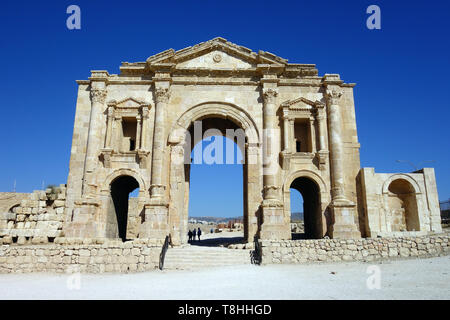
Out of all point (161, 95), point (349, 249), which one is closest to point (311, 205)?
point (349, 249)

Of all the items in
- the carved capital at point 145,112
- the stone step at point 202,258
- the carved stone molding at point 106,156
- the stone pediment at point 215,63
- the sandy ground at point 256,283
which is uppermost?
the stone pediment at point 215,63

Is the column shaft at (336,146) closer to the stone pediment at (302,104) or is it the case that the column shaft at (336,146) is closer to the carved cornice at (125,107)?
the stone pediment at (302,104)

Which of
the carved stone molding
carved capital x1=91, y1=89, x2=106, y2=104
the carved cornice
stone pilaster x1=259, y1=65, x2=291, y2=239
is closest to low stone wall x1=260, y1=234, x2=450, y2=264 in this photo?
stone pilaster x1=259, y1=65, x2=291, y2=239

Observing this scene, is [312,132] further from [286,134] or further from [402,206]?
[402,206]

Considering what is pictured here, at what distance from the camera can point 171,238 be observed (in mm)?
14523

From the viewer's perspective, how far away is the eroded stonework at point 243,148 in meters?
14.6

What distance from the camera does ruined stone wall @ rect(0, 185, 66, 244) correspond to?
14711 millimetres

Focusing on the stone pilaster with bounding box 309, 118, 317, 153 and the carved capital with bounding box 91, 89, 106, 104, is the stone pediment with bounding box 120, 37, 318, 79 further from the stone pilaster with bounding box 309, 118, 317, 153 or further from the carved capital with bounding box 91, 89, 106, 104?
the stone pilaster with bounding box 309, 118, 317, 153

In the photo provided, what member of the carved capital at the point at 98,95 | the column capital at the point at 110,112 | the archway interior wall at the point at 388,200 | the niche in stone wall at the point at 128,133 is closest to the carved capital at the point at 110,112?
the column capital at the point at 110,112

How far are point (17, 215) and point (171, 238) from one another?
7196mm

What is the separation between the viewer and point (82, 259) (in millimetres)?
11062

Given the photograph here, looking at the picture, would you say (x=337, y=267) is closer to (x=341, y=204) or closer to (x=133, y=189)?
(x=341, y=204)

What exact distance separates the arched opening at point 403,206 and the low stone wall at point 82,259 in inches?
439

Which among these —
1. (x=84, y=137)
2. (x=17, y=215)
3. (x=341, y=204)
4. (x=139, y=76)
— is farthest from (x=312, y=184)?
(x=17, y=215)
